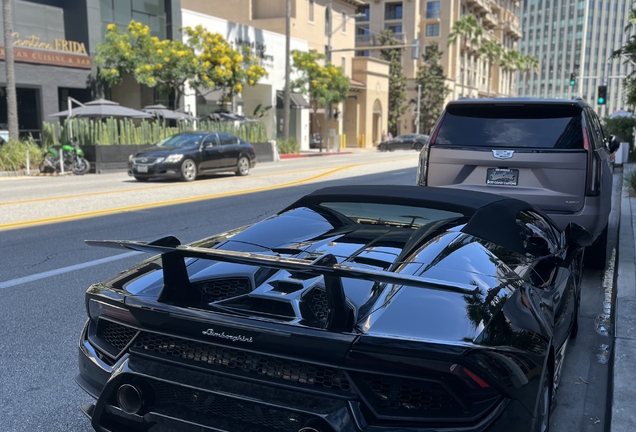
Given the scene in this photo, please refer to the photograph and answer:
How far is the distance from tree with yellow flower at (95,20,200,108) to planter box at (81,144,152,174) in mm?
6413

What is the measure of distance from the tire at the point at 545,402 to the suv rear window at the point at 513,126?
13.6 feet

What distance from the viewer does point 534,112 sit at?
6945 millimetres

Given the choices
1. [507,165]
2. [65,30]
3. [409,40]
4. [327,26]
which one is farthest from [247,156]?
[409,40]

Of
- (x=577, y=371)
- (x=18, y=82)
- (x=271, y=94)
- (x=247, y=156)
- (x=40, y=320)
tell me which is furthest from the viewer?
(x=271, y=94)

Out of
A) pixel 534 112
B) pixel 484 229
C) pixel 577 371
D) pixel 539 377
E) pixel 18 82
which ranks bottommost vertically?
pixel 577 371

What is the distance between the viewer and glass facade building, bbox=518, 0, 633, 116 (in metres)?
156

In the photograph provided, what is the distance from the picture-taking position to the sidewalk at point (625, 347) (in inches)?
137

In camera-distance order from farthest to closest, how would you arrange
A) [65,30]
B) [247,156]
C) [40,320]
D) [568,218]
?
[65,30] < [247,156] < [568,218] < [40,320]

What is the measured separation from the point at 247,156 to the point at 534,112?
15.7m

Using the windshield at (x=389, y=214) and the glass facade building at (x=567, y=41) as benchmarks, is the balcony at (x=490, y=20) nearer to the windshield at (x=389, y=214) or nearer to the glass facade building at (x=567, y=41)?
the glass facade building at (x=567, y=41)

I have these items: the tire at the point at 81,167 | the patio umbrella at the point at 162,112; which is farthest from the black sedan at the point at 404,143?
the tire at the point at 81,167

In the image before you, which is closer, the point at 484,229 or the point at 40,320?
the point at 484,229

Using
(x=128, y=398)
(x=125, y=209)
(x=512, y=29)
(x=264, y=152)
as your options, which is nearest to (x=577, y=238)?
(x=128, y=398)

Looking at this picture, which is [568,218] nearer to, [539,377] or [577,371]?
[577,371]
